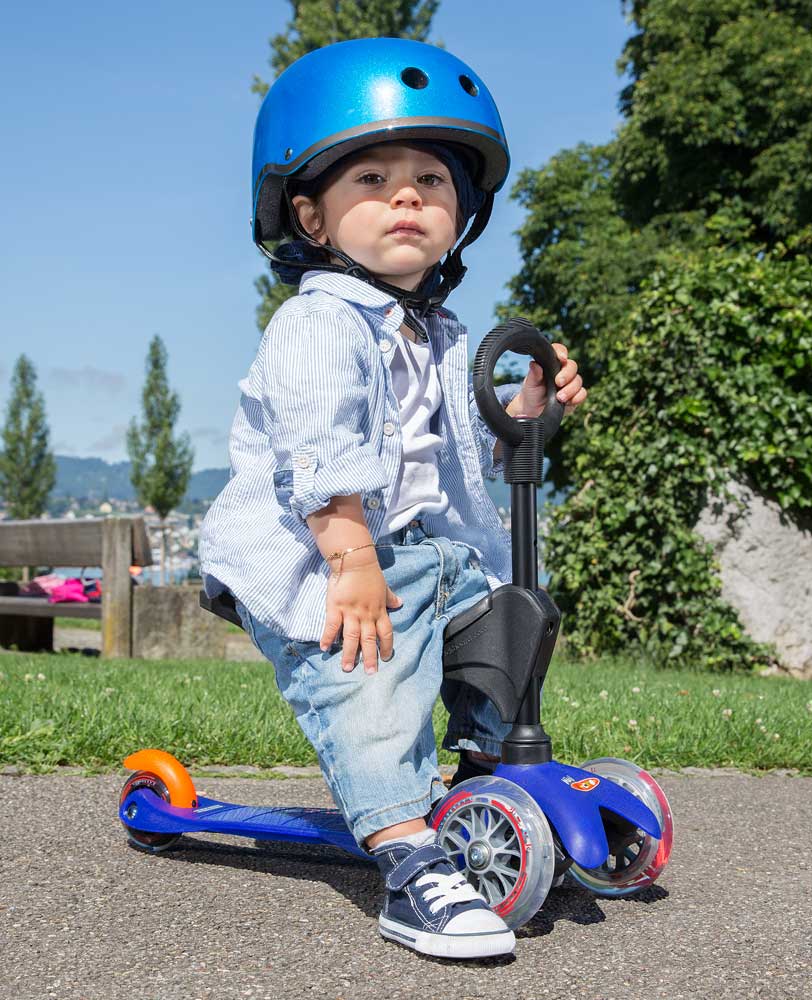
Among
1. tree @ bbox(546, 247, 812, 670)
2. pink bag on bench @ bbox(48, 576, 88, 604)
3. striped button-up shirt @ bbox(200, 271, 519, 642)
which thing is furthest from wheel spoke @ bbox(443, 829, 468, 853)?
pink bag on bench @ bbox(48, 576, 88, 604)

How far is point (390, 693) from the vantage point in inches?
80.8

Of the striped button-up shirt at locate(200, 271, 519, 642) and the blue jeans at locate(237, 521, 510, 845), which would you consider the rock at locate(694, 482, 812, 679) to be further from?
the blue jeans at locate(237, 521, 510, 845)

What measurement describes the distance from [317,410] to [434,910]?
0.94 m

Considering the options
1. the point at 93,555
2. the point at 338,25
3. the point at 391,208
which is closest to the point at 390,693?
the point at 391,208

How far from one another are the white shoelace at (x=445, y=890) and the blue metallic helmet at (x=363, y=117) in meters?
1.24

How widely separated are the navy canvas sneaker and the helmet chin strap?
1.15 metres

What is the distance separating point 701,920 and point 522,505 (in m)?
0.88

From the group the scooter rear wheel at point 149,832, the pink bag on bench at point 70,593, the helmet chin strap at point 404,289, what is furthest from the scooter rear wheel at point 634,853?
the pink bag on bench at point 70,593

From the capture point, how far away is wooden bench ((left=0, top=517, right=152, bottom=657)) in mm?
7953

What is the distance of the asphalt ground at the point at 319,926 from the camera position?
1691 mm

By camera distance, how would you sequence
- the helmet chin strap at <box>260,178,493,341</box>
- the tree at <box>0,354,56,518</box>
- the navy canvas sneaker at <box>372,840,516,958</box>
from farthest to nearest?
the tree at <box>0,354,56,518</box>
the helmet chin strap at <box>260,178,493,341</box>
the navy canvas sneaker at <box>372,840,516,958</box>

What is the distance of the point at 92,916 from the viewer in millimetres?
2006

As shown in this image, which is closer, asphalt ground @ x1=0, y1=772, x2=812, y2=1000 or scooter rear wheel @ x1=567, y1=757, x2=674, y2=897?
asphalt ground @ x1=0, y1=772, x2=812, y2=1000

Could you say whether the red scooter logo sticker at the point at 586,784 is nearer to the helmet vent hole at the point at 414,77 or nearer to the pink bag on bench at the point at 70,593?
the helmet vent hole at the point at 414,77
